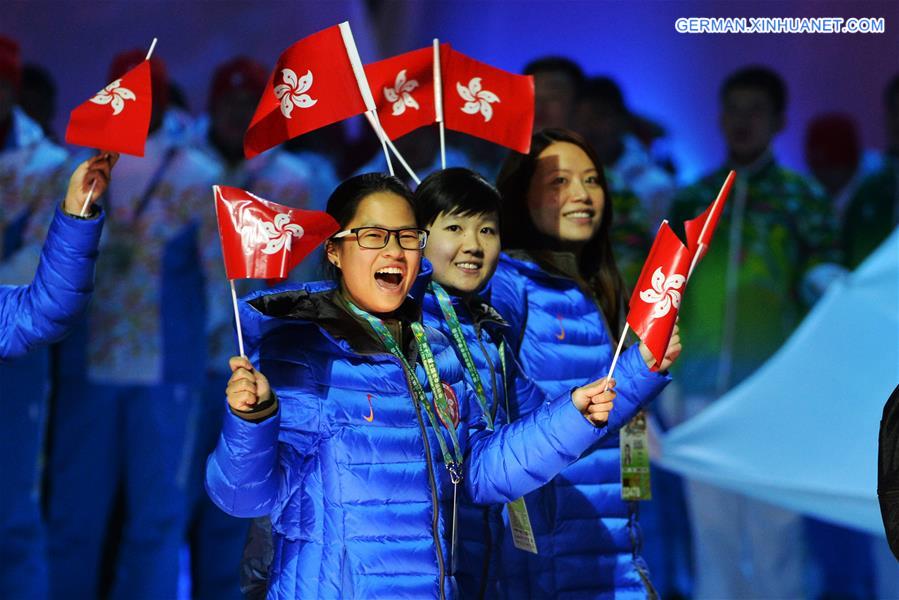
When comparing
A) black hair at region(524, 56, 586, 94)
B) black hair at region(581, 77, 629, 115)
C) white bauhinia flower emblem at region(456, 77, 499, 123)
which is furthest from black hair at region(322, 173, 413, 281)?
black hair at region(581, 77, 629, 115)

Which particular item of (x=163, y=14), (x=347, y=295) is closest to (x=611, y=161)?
(x=163, y=14)

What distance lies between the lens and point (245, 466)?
233 centimetres

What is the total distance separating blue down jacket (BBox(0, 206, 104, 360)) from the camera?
8.86 feet

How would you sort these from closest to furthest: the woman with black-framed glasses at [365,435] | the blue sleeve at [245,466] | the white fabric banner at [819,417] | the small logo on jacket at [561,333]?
the blue sleeve at [245,466] < the woman with black-framed glasses at [365,435] < the small logo on jacket at [561,333] < the white fabric banner at [819,417]

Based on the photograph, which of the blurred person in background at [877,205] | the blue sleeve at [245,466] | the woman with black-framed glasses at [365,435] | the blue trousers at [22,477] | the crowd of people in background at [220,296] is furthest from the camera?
the blurred person in background at [877,205]

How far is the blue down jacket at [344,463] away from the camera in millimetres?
2404

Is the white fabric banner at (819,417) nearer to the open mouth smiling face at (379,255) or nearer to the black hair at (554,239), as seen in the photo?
the black hair at (554,239)

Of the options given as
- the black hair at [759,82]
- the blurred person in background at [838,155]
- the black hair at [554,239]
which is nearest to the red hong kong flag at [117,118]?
the black hair at [554,239]

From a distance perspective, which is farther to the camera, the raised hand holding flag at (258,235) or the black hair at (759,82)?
the black hair at (759,82)

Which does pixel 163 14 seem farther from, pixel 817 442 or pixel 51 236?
pixel 817 442

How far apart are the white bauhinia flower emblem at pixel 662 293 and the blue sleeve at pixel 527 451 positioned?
0.97 ft

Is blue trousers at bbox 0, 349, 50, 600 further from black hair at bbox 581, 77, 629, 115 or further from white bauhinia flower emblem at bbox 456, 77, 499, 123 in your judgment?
black hair at bbox 581, 77, 629, 115

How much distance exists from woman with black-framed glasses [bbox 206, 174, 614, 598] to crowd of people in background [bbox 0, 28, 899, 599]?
226 centimetres

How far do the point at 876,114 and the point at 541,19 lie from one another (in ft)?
4.71
